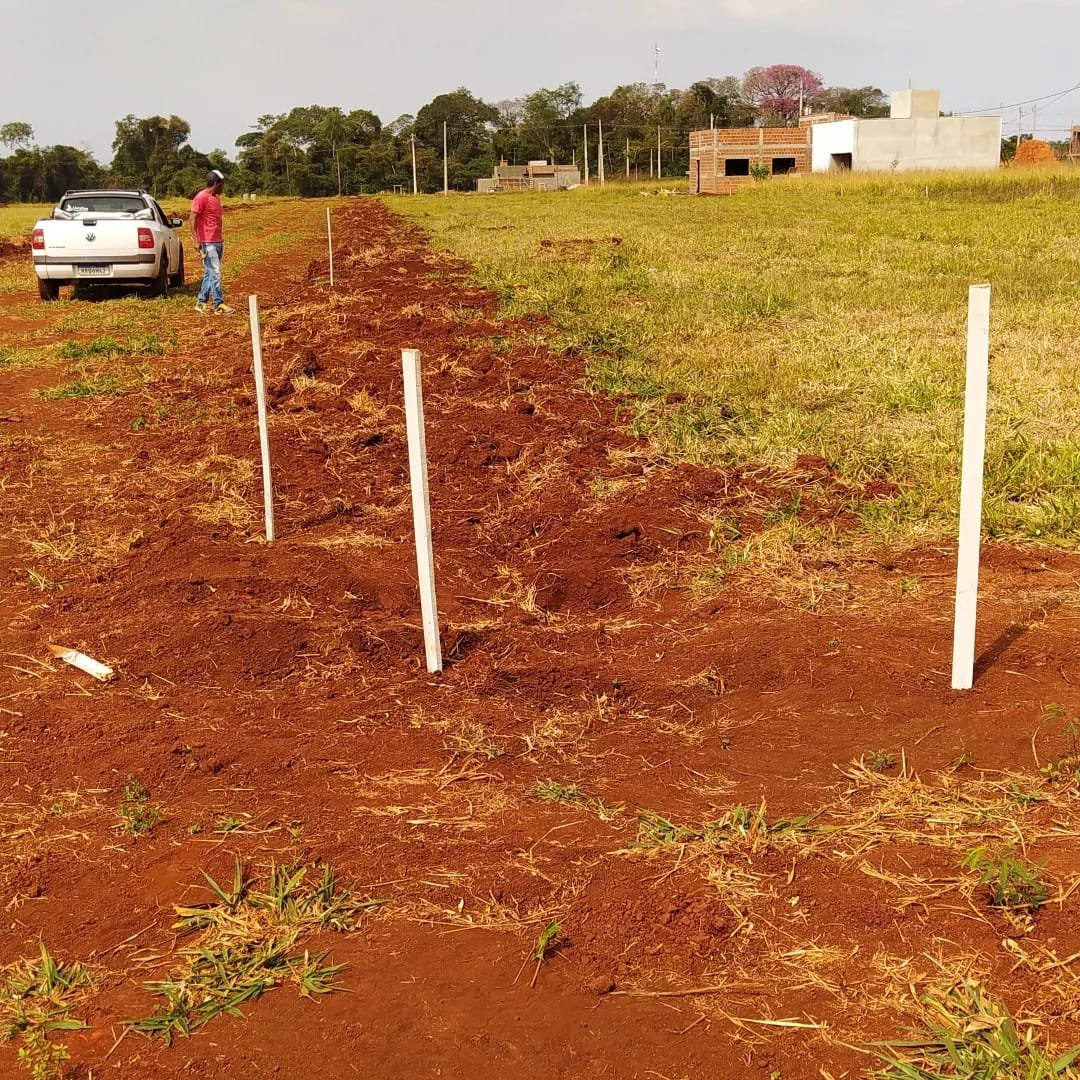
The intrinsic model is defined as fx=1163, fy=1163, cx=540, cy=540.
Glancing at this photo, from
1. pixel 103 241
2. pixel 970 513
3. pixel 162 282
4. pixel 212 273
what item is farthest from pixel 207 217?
pixel 970 513

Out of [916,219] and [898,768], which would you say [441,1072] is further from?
[916,219]

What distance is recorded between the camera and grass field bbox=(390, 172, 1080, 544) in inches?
261

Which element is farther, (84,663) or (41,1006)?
(84,663)

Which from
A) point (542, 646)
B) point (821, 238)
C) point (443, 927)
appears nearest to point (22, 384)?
point (542, 646)

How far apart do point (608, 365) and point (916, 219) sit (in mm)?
15335

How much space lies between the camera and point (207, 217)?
14.2 meters

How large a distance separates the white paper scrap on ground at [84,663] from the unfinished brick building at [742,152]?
2189 inches

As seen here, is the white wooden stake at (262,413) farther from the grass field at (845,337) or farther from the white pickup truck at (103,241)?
the white pickup truck at (103,241)

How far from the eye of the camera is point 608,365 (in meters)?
9.64

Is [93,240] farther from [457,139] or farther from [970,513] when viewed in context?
[457,139]

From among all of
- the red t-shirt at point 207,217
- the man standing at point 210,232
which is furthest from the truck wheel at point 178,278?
the red t-shirt at point 207,217

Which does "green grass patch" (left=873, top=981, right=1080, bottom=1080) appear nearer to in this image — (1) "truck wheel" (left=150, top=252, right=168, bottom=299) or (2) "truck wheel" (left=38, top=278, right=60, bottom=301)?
(1) "truck wheel" (left=150, top=252, right=168, bottom=299)

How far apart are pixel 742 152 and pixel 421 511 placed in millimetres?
57614

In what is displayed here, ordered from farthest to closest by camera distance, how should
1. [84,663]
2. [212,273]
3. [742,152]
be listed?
[742,152] → [212,273] → [84,663]
